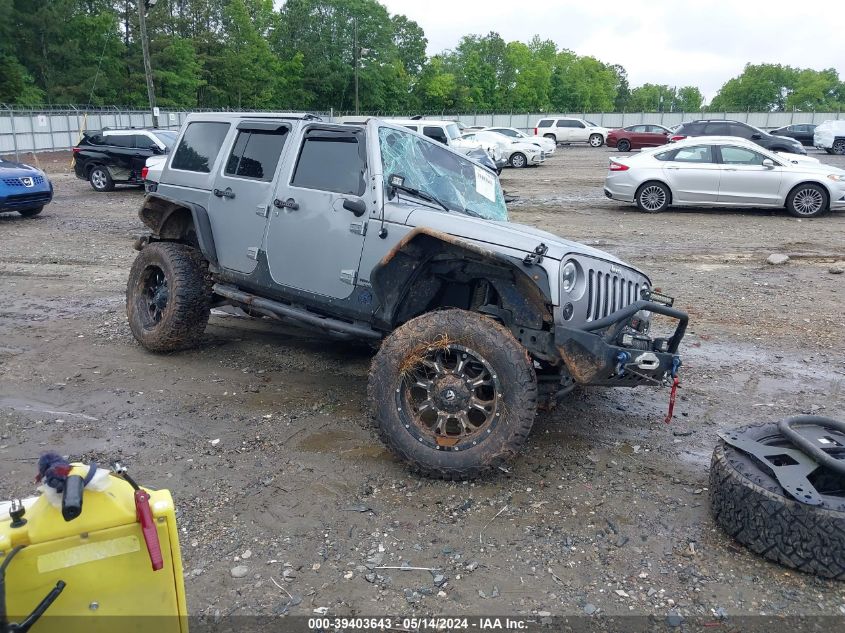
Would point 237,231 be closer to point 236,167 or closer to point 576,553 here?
point 236,167

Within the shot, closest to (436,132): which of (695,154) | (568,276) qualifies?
(695,154)

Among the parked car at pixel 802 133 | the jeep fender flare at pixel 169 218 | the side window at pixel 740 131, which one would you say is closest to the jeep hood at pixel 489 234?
the jeep fender flare at pixel 169 218

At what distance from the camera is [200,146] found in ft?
21.0

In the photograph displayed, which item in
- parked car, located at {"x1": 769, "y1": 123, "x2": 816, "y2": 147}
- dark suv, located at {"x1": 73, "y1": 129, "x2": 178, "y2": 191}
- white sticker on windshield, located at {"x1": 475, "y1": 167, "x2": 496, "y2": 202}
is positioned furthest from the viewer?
parked car, located at {"x1": 769, "y1": 123, "x2": 816, "y2": 147}

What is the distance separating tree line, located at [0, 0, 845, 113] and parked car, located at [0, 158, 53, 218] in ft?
119

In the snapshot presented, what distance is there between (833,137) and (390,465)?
35393 mm

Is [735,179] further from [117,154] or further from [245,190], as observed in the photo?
[117,154]

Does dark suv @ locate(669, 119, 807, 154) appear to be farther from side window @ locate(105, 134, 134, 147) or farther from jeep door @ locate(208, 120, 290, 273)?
jeep door @ locate(208, 120, 290, 273)

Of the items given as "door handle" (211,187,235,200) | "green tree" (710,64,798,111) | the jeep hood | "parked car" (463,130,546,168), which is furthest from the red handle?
Answer: "green tree" (710,64,798,111)

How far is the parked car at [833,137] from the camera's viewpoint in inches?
1289

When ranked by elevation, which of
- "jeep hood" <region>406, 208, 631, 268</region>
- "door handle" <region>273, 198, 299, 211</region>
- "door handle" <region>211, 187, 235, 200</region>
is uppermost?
"door handle" <region>211, 187, 235, 200</region>

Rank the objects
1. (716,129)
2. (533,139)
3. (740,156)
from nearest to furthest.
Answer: (740,156)
(716,129)
(533,139)

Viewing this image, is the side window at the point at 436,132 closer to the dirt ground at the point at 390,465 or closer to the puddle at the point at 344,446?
the dirt ground at the point at 390,465

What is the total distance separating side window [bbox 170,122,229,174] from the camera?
6242 mm
